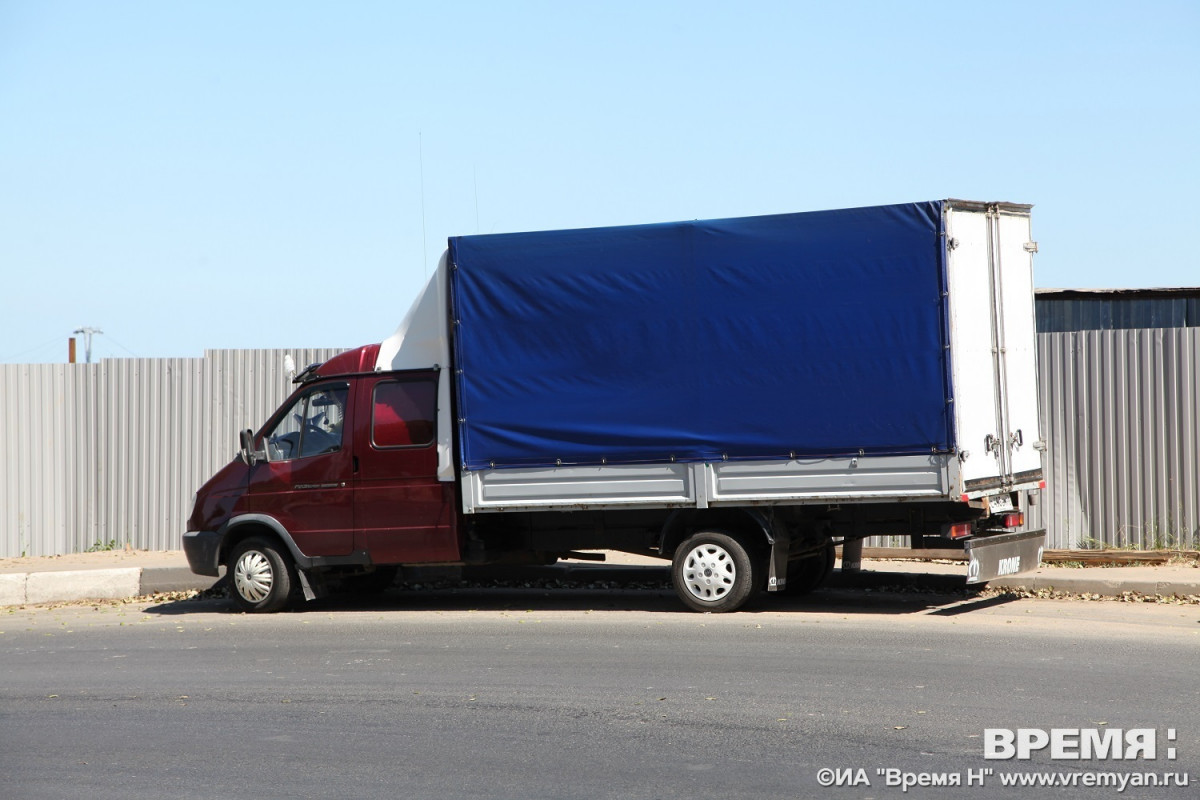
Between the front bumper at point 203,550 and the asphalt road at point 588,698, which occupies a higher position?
the front bumper at point 203,550

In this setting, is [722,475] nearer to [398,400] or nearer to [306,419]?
[398,400]

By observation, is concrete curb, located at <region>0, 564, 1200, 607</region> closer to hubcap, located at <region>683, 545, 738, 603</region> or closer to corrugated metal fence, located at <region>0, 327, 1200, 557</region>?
hubcap, located at <region>683, 545, 738, 603</region>

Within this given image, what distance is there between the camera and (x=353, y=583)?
12.2 m

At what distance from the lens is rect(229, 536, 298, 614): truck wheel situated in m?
11.4

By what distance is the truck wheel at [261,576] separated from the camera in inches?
450

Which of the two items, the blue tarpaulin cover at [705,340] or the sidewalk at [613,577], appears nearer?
the blue tarpaulin cover at [705,340]

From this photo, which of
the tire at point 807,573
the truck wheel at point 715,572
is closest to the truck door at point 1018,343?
→ the tire at point 807,573

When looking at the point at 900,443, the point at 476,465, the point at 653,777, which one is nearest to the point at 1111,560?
the point at 900,443

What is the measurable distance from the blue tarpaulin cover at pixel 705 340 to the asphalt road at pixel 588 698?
1.48 meters

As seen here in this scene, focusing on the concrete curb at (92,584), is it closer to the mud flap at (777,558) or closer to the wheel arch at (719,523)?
the wheel arch at (719,523)

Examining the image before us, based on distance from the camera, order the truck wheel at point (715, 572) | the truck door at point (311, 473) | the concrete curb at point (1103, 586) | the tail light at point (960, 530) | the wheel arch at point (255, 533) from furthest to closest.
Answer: the wheel arch at point (255, 533)
the truck door at point (311, 473)
the concrete curb at point (1103, 586)
the truck wheel at point (715, 572)
the tail light at point (960, 530)

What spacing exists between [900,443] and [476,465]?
3.47 m

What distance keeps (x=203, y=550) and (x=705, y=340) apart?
16.3 ft

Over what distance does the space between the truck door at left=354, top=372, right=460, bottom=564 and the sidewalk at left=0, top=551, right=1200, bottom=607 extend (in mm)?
2199
